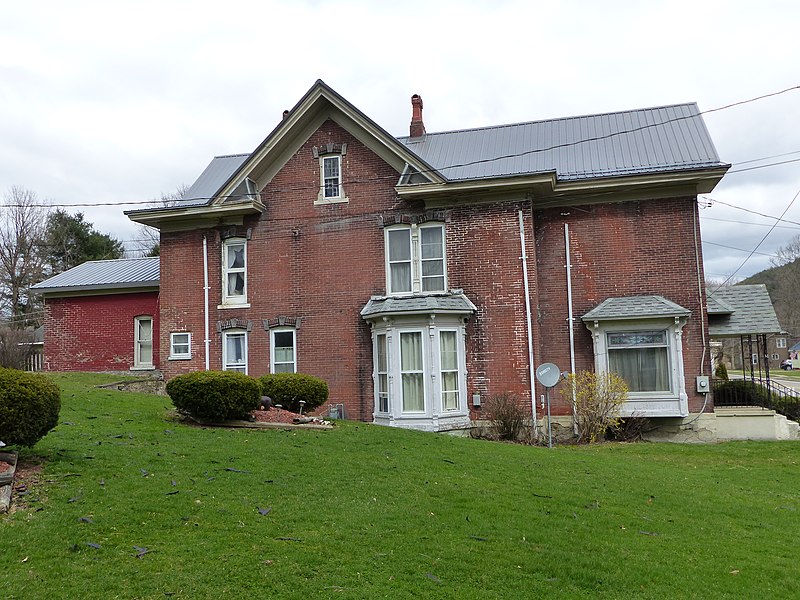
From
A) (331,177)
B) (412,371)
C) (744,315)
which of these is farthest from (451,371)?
(744,315)

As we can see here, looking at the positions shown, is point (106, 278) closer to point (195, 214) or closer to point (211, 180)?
point (211, 180)

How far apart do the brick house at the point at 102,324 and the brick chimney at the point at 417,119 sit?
960 centimetres

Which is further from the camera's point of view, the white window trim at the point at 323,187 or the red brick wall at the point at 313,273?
the white window trim at the point at 323,187

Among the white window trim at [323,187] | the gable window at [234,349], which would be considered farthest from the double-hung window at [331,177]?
the gable window at [234,349]

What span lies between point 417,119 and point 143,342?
37.5 feet

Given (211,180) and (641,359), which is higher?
(211,180)

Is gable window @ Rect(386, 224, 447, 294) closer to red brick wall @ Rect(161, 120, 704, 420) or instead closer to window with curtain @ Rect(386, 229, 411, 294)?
window with curtain @ Rect(386, 229, 411, 294)

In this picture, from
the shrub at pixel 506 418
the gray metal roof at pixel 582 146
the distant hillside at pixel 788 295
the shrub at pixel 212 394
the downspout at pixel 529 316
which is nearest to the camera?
the shrub at pixel 212 394

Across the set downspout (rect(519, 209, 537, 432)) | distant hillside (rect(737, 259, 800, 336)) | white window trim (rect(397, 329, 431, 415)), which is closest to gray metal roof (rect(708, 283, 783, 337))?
downspout (rect(519, 209, 537, 432))

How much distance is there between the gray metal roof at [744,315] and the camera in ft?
55.3

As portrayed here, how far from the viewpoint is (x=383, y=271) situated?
17641mm

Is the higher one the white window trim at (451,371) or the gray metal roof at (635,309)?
the gray metal roof at (635,309)

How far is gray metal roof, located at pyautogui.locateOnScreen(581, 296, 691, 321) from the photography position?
16.0m

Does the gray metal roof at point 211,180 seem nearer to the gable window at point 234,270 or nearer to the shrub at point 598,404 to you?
the gable window at point 234,270
